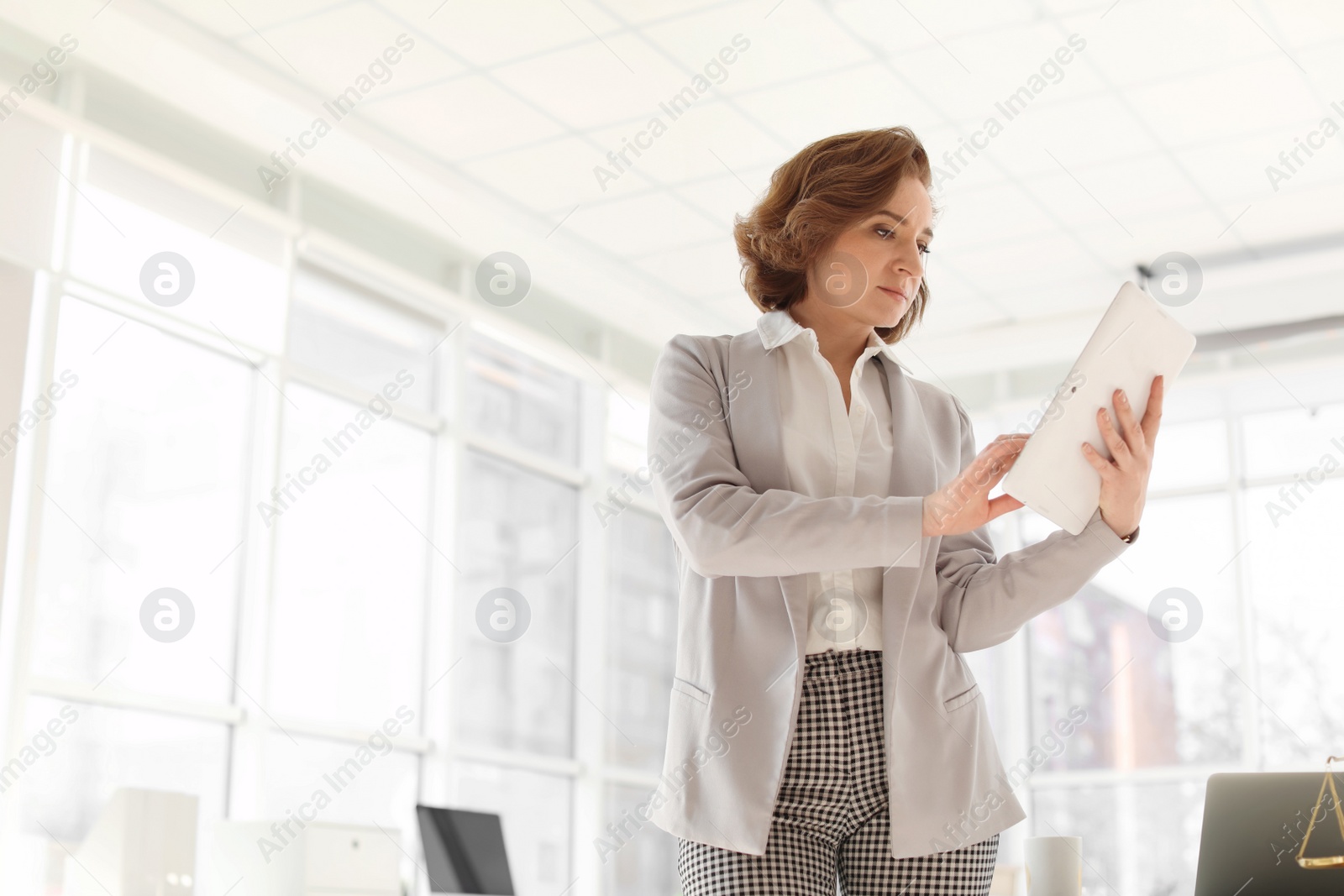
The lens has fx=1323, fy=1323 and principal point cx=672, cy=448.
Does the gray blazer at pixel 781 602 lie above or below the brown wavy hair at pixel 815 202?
below

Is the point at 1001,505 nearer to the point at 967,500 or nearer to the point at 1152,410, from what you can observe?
the point at 967,500

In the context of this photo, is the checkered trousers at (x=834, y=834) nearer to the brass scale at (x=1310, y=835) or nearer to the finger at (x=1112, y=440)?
the finger at (x=1112, y=440)

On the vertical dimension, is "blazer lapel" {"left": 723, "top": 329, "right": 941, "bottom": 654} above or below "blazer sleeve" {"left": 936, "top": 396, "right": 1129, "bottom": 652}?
above

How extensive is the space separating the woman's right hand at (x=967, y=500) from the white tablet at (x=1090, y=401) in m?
0.03

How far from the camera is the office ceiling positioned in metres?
5.09

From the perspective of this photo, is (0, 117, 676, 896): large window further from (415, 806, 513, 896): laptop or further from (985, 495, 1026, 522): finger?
(985, 495, 1026, 522): finger

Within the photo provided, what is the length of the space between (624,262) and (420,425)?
4.70ft

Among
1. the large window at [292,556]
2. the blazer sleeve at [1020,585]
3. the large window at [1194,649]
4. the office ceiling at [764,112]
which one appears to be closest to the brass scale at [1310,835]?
the blazer sleeve at [1020,585]

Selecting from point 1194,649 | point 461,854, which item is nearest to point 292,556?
point 461,854

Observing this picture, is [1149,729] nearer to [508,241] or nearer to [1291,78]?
[1291,78]

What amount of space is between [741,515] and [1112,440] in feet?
1.33

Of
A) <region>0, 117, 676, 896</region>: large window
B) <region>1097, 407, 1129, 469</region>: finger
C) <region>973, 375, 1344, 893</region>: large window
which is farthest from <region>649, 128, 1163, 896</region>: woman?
<region>973, 375, 1344, 893</region>: large window

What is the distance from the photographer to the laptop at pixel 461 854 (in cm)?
406

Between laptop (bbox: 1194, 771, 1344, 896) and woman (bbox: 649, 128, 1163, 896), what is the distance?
79cm
